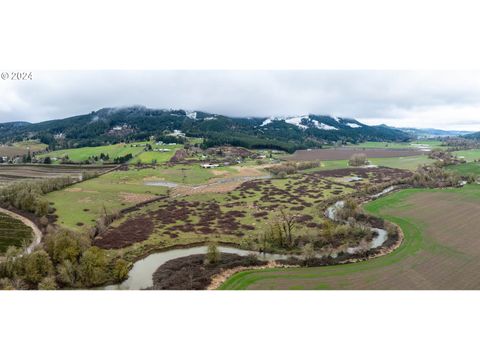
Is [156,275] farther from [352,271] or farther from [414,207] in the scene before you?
[414,207]

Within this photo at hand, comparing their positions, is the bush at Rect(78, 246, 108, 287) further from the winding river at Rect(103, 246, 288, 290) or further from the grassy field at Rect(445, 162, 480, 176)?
the grassy field at Rect(445, 162, 480, 176)

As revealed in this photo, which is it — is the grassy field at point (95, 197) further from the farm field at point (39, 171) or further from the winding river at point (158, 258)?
the winding river at point (158, 258)

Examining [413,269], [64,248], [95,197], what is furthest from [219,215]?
[413,269]

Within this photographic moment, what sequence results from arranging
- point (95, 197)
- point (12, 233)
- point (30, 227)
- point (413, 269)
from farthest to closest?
1. point (95, 197)
2. point (30, 227)
3. point (12, 233)
4. point (413, 269)

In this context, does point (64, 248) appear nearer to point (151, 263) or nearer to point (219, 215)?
point (151, 263)

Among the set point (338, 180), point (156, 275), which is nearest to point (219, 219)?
point (156, 275)
